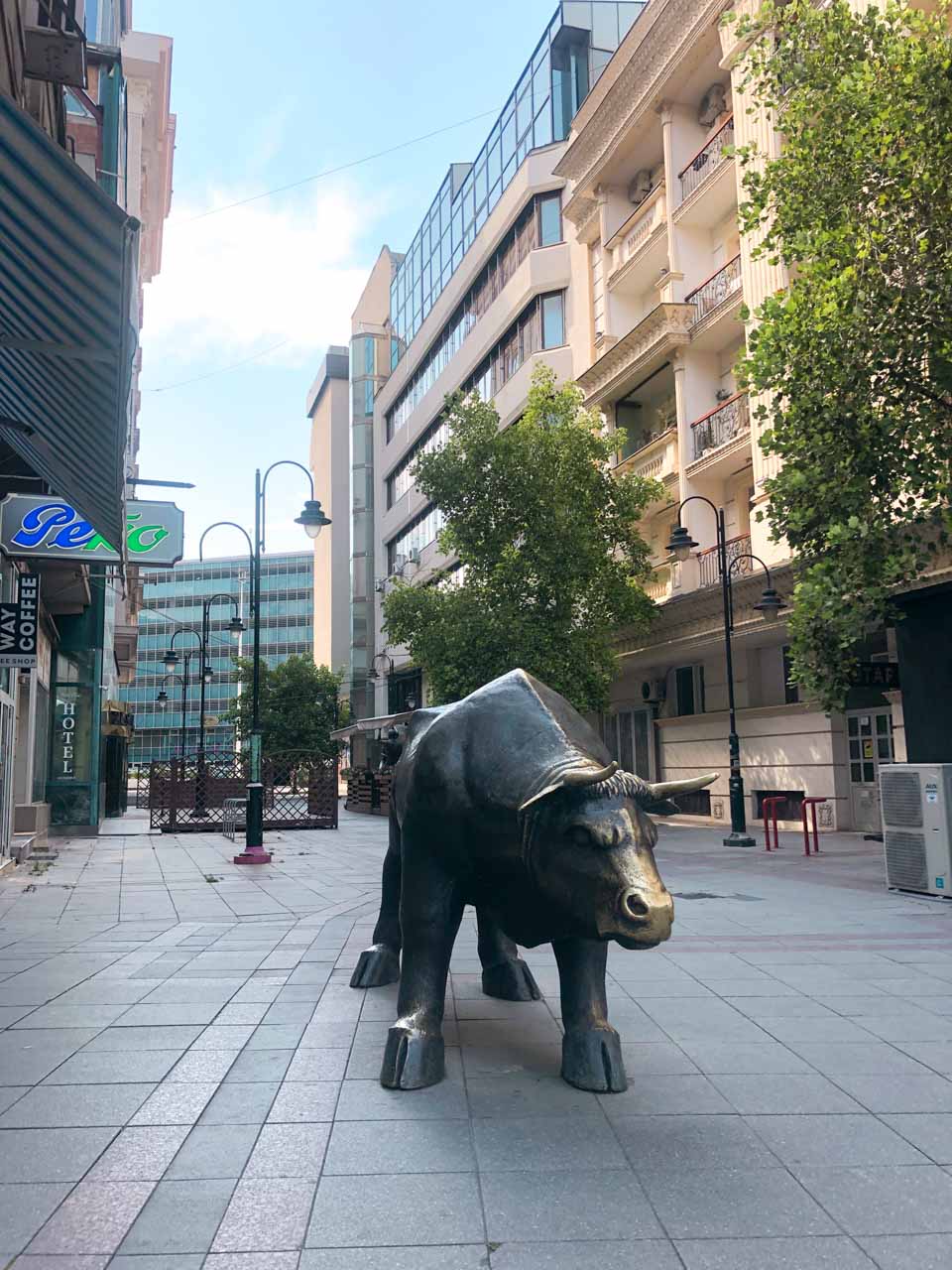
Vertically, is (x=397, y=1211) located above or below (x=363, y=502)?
below

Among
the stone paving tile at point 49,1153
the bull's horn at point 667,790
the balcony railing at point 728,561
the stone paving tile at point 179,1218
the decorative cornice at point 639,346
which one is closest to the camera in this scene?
the stone paving tile at point 179,1218

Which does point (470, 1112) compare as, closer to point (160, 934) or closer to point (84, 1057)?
point (84, 1057)

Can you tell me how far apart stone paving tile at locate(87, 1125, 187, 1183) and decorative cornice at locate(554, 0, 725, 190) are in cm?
2479

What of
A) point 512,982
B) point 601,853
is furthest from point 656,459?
point 601,853

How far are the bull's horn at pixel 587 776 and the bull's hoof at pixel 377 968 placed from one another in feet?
10.1

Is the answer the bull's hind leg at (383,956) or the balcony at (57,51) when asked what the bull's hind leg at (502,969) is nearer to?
the bull's hind leg at (383,956)

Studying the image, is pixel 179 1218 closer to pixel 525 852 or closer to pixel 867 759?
pixel 525 852

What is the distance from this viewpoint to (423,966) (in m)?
4.56

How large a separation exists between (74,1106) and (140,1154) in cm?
68

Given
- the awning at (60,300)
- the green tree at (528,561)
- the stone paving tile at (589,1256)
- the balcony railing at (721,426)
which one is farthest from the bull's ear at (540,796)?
the balcony railing at (721,426)

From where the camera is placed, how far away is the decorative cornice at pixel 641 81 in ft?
77.0

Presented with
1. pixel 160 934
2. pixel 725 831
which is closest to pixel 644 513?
pixel 725 831

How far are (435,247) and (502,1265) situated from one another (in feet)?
154

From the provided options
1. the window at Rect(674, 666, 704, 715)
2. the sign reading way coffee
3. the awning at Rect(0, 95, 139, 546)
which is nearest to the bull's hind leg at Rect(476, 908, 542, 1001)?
the awning at Rect(0, 95, 139, 546)
